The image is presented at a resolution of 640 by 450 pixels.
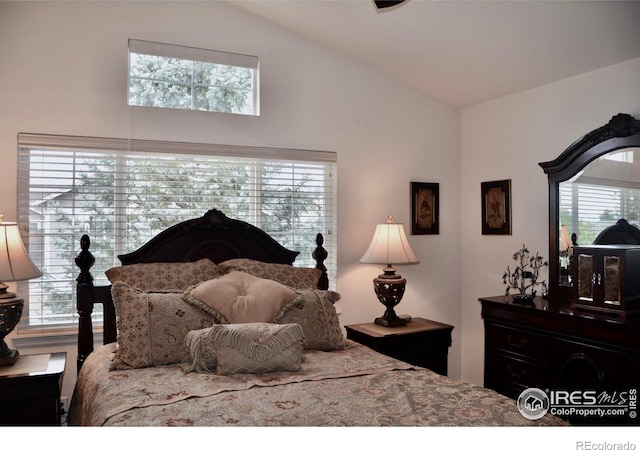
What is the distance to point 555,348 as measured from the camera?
3.21 meters

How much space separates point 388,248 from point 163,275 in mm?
1557

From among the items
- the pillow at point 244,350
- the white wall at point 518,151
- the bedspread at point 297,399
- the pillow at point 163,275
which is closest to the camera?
the bedspread at point 297,399

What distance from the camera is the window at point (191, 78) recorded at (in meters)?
3.45

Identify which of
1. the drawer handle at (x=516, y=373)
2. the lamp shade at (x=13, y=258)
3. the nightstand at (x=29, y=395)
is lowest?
the drawer handle at (x=516, y=373)

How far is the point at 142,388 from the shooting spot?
A: 7.13ft

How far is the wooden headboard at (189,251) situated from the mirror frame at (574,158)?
1.55 meters

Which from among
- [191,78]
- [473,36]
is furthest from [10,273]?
[473,36]

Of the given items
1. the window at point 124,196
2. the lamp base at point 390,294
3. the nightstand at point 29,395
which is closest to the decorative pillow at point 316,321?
the lamp base at point 390,294

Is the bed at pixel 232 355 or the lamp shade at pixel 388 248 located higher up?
the lamp shade at pixel 388 248

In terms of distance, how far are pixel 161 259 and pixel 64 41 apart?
1433mm

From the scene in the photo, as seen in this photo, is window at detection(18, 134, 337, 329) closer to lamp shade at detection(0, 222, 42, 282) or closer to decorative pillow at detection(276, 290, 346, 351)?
lamp shade at detection(0, 222, 42, 282)

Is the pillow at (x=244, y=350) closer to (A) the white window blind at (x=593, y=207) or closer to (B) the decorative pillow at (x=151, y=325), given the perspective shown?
(B) the decorative pillow at (x=151, y=325)

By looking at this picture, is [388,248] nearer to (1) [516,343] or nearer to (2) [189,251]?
(1) [516,343]

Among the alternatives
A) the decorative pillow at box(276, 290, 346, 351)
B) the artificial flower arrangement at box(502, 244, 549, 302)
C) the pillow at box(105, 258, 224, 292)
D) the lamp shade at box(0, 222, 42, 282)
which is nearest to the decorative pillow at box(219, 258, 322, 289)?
the pillow at box(105, 258, 224, 292)
